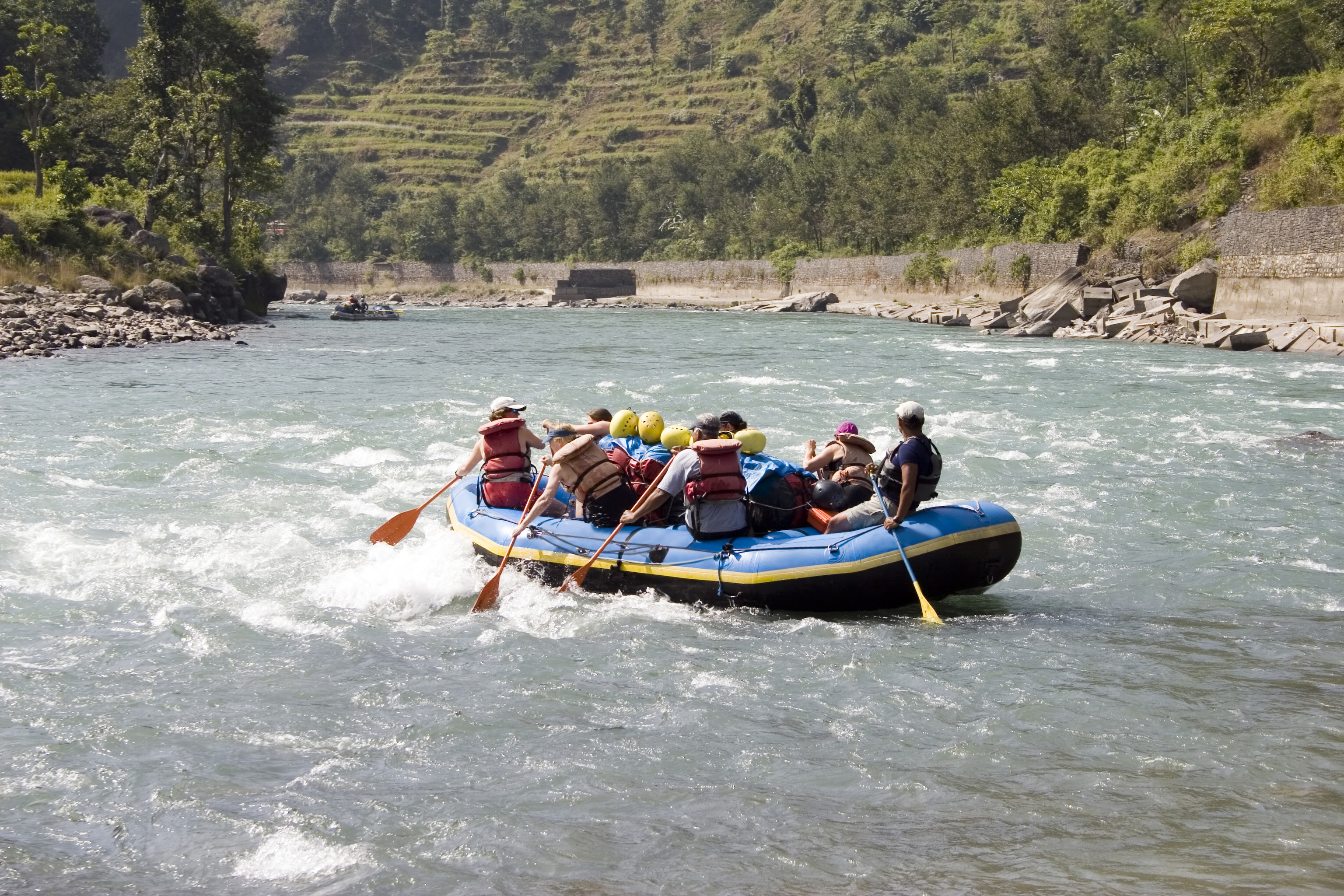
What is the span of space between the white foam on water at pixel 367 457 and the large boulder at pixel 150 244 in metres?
24.9

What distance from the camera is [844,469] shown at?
1056 cm

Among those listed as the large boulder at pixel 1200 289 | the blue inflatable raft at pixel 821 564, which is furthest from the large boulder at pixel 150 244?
the blue inflatable raft at pixel 821 564

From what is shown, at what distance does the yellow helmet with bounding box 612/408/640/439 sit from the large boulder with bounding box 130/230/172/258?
31.5m

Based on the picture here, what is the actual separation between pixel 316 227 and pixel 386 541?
96802 millimetres

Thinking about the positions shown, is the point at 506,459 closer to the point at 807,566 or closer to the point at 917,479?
the point at 807,566

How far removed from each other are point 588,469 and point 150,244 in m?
32.9

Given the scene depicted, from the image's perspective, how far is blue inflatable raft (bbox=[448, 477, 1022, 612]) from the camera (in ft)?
31.3

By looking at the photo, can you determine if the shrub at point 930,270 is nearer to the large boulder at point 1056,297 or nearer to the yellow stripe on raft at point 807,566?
the large boulder at point 1056,297

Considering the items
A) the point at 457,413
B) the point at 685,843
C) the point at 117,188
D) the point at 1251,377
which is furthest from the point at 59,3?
the point at 685,843

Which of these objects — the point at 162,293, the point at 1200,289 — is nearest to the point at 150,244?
the point at 162,293

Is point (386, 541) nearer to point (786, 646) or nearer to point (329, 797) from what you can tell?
point (786, 646)

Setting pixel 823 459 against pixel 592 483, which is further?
pixel 592 483

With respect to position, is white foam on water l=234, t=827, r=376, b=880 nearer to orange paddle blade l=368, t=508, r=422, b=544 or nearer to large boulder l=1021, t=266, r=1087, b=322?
orange paddle blade l=368, t=508, r=422, b=544

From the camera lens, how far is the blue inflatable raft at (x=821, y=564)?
31.3 ft
